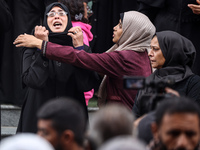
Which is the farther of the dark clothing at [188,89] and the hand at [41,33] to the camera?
the hand at [41,33]

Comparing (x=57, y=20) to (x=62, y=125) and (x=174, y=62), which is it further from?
(x=62, y=125)

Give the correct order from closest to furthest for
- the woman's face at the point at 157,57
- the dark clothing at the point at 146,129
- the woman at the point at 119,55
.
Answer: the dark clothing at the point at 146,129, the woman's face at the point at 157,57, the woman at the point at 119,55

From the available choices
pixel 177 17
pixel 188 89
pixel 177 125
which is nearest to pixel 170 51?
pixel 188 89

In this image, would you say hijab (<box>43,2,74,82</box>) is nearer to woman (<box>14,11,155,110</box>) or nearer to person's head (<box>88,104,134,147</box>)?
woman (<box>14,11,155,110</box>)

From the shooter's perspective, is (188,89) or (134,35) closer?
(188,89)

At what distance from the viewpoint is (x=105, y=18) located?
24.4 feet

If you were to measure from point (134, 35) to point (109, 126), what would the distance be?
7.74 ft

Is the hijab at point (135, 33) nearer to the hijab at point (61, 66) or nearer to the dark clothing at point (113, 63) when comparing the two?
the dark clothing at point (113, 63)

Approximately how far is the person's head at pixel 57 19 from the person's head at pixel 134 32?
1.75 ft

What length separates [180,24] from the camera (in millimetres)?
6090

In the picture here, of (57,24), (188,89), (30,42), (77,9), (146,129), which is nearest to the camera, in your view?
(146,129)

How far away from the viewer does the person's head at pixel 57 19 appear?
202 inches

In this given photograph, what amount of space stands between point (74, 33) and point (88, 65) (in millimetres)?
337

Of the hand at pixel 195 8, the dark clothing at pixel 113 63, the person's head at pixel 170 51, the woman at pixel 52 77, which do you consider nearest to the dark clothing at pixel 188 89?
the person's head at pixel 170 51
